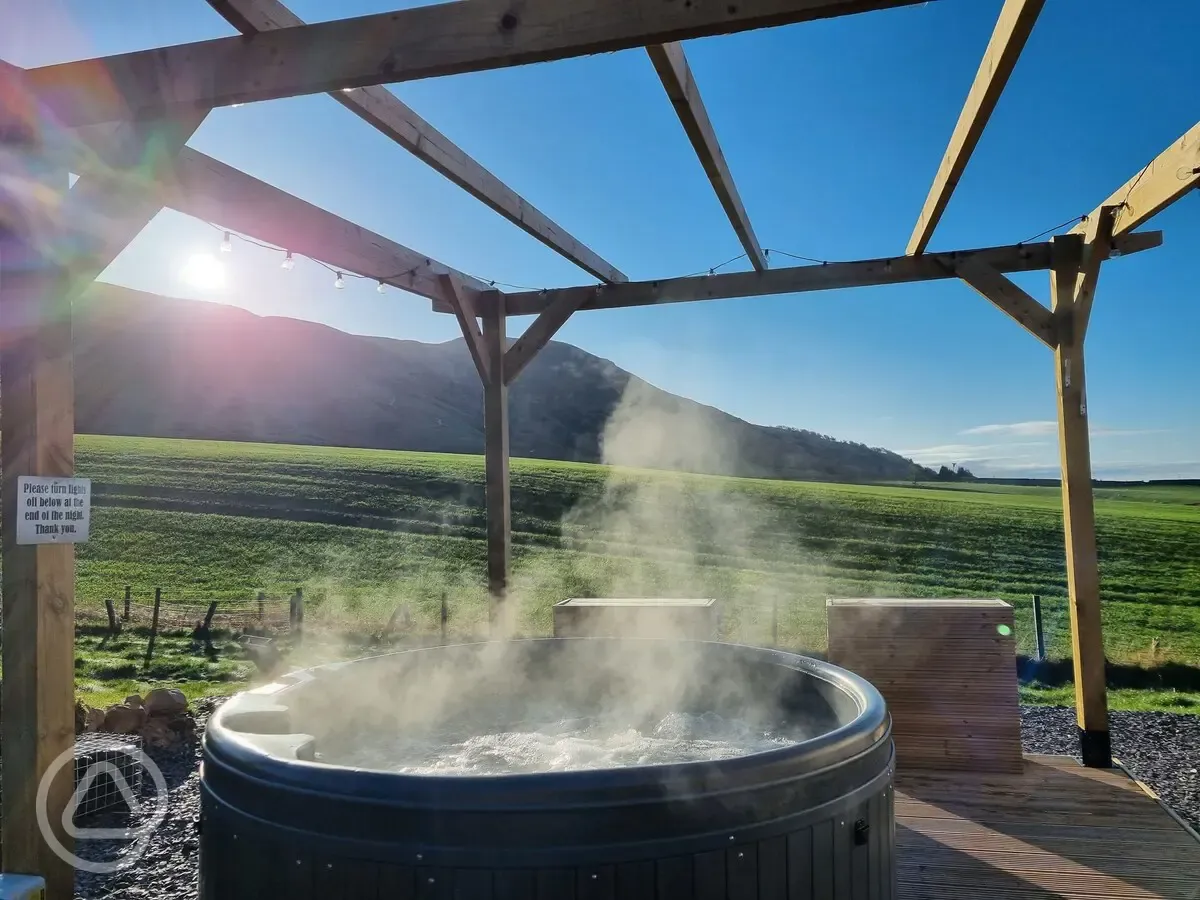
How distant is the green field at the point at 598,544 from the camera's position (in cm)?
1007

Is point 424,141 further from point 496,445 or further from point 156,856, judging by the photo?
point 156,856

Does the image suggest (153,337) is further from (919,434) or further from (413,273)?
(413,273)

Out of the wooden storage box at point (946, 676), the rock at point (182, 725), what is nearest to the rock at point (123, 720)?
the rock at point (182, 725)

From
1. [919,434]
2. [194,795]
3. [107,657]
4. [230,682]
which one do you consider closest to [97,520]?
[107,657]

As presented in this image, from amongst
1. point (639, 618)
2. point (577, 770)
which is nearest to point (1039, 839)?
point (639, 618)

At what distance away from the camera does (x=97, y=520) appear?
14789 millimetres

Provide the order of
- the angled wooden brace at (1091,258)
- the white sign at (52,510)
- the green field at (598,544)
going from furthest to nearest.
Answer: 1. the green field at (598,544)
2. the angled wooden brace at (1091,258)
3. the white sign at (52,510)

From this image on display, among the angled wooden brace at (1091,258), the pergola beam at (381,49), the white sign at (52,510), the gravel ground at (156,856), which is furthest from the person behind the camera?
the angled wooden brace at (1091,258)

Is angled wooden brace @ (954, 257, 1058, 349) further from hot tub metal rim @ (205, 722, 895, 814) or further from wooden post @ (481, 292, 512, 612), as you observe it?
hot tub metal rim @ (205, 722, 895, 814)

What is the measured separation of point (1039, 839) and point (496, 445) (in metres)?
3.19

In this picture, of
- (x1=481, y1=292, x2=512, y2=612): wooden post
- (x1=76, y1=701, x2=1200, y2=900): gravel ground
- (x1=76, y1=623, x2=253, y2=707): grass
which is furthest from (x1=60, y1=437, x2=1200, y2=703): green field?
(x1=481, y1=292, x2=512, y2=612): wooden post

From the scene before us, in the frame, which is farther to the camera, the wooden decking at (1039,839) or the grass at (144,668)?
the grass at (144,668)

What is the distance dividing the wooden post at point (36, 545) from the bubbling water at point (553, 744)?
2.53 ft

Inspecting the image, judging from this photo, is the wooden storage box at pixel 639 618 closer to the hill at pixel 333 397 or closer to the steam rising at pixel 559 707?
the steam rising at pixel 559 707
